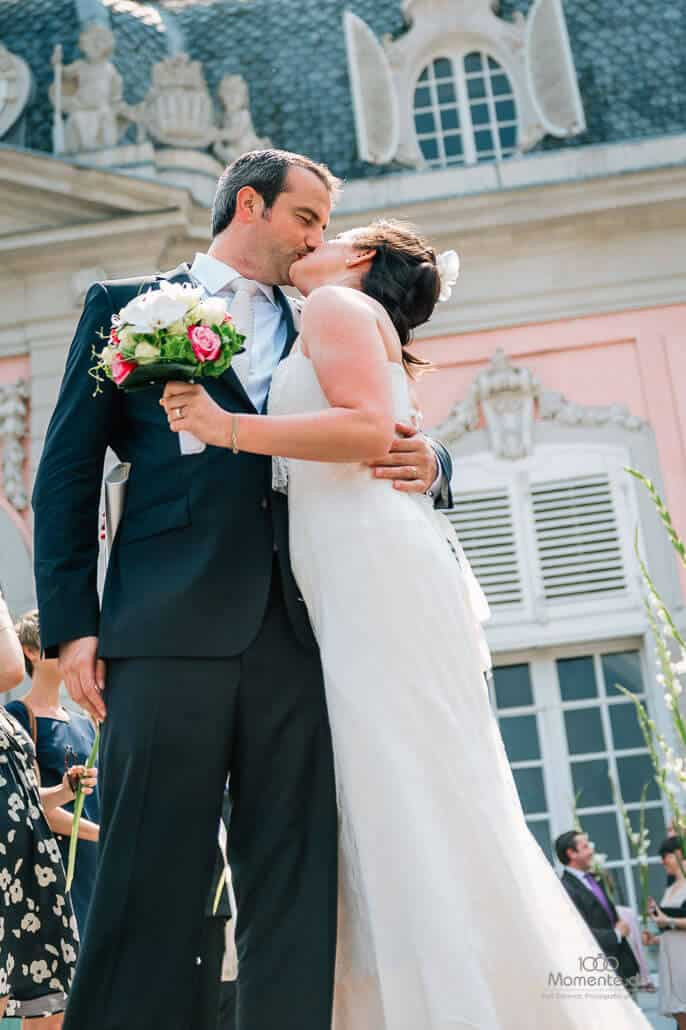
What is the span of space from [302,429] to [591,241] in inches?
292

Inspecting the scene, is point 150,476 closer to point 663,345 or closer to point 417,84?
point 663,345

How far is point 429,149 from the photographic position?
389 inches

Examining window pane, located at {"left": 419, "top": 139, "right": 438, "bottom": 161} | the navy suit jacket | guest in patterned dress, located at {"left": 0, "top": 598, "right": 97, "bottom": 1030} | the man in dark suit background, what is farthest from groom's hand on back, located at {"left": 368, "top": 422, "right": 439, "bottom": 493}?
window pane, located at {"left": 419, "top": 139, "right": 438, "bottom": 161}

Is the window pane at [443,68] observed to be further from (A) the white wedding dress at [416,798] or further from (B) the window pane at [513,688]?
(A) the white wedding dress at [416,798]

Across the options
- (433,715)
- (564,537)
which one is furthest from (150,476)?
(564,537)

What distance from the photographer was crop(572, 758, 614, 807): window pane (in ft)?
26.9

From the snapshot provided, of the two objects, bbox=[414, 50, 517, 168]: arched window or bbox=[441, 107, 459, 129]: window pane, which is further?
bbox=[441, 107, 459, 129]: window pane

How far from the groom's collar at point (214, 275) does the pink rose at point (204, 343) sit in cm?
43

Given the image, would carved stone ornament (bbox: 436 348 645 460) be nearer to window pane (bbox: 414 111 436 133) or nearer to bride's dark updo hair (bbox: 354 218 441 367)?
window pane (bbox: 414 111 436 133)

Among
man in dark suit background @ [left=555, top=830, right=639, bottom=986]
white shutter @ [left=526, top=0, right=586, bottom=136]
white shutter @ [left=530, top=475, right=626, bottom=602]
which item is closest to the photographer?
man in dark suit background @ [left=555, top=830, right=639, bottom=986]

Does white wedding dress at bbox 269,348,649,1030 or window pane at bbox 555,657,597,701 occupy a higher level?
window pane at bbox 555,657,597,701

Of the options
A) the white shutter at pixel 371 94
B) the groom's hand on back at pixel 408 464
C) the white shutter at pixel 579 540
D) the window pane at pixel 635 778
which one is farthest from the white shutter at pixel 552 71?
the groom's hand on back at pixel 408 464

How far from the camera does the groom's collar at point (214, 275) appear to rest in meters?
2.50

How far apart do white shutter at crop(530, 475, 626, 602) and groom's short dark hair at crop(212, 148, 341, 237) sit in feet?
20.0
